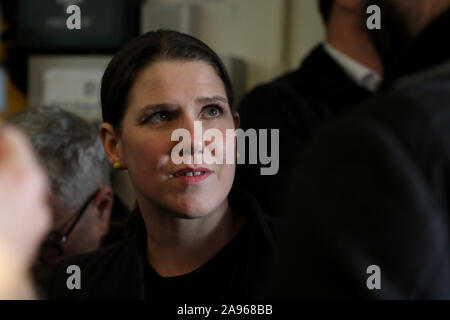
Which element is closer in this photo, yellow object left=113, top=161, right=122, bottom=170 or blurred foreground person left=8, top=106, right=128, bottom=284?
yellow object left=113, top=161, right=122, bottom=170

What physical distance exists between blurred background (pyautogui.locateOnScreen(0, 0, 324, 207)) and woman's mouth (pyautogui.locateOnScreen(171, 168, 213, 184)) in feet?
2.60

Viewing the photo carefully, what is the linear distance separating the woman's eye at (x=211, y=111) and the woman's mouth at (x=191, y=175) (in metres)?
0.03

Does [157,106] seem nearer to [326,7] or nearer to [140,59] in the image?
[140,59]

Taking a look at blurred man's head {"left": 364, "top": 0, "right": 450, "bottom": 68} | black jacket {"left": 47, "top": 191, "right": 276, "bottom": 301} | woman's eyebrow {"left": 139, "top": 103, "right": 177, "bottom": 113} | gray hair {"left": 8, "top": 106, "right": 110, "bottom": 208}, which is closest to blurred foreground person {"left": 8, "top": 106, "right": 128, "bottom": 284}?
gray hair {"left": 8, "top": 106, "right": 110, "bottom": 208}

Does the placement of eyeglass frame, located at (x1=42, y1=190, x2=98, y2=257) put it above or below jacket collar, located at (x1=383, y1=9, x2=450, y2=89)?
below

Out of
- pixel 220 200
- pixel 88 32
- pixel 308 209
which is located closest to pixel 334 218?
pixel 308 209

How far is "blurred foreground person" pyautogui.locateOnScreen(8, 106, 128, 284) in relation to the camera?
70 cm

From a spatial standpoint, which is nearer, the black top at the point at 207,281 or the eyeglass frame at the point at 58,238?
the black top at the point at 207,281

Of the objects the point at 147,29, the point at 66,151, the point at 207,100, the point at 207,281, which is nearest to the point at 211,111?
the point at 207,100

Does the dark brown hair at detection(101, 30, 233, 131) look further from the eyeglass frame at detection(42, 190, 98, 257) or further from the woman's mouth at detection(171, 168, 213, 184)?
the eyeglass frame at detection(42, 190, 98, 257)

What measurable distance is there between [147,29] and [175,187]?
0.83 meters

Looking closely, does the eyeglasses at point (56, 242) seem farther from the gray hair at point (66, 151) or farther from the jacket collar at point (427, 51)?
the jacket collar at point (427, 51)

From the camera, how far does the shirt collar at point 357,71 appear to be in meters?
0.63

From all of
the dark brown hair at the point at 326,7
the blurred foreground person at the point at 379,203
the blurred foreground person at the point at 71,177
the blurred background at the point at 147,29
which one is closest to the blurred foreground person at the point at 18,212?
the blurred foreground person at the point at 379,203
